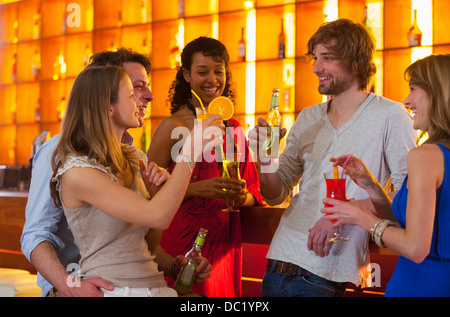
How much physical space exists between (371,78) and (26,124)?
5101mm

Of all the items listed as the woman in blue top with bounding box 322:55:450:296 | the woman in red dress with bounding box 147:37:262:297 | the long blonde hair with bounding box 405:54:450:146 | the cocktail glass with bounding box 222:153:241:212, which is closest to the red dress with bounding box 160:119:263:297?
the woman in red dress with bounding box 147:37:262:297

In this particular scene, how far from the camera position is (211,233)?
2215 mm

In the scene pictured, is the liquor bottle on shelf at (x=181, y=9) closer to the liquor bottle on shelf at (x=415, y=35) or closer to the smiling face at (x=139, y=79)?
the liquor bottle on shelf at (x=415, y=35)

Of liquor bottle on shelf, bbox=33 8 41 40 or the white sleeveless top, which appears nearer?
the white sleeveless top

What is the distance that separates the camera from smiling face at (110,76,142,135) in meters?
1.54

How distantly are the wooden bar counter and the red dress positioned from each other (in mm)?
67

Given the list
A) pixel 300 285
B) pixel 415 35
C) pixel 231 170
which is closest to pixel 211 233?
pixel 231 170

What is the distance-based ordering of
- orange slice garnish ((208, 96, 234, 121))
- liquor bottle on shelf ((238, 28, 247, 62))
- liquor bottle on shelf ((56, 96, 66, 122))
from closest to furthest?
orange slice garnish ((208, 96, 234, 121)), liquor bottle on shelf ((238, 28, 247, 62)), liquor bottle on shelf ((56, 96, 66, 122))

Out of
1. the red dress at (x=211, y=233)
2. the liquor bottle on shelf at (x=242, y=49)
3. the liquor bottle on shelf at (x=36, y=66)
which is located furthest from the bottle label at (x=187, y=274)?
the liquor bottle on shelf at (x=36, y=66)

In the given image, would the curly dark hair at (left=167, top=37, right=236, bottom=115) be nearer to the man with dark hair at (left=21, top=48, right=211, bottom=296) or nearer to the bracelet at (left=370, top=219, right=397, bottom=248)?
the man with dark hair at (left=21, top=48, right=211, bottom=296)

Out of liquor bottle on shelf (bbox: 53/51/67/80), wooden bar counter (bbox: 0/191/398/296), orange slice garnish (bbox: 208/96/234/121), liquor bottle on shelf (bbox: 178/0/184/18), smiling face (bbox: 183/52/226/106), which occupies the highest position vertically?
liquor bottle on shelf (bbox: 178/0/184/18)

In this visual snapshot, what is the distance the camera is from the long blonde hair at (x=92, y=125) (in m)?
1.46

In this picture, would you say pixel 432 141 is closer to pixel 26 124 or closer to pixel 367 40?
pixel 367 40
